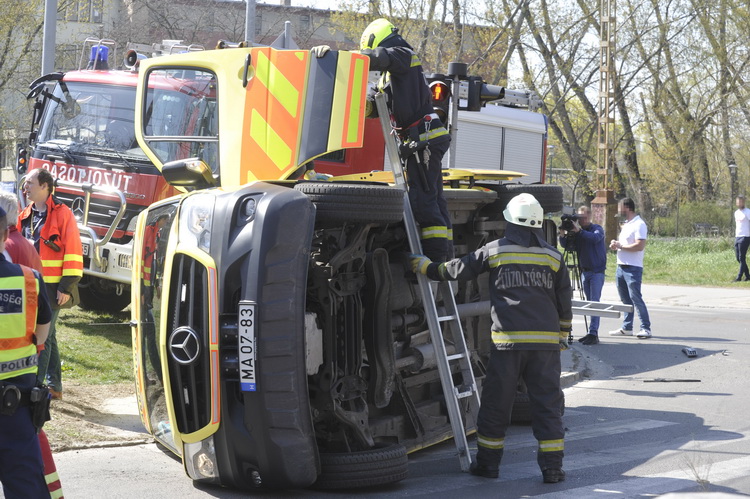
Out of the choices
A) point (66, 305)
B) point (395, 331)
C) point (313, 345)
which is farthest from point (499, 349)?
point (66, 305)

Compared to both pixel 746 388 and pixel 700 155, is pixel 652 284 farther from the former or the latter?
pixel 700 155

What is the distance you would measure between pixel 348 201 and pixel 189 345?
1175mm

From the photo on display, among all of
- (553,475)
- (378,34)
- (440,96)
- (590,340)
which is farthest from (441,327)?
(590,340)

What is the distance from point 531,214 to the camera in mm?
5898

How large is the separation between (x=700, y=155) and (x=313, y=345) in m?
35.9

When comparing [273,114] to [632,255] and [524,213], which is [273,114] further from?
[632,255]

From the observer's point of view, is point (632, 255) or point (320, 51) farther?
point (632, 255)

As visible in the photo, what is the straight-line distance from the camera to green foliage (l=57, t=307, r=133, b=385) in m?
8.55

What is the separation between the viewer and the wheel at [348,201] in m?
5.19

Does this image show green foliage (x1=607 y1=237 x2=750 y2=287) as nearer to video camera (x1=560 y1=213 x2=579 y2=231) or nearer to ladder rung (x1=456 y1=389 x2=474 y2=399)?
video camera (x1=560 y1=213 x2=579 y2=231)

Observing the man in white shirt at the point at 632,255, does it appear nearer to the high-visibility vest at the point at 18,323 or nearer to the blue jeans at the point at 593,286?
the blue jeans at the point at 593,286

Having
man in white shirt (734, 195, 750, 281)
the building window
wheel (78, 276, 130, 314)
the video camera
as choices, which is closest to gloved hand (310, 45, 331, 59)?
the video camera

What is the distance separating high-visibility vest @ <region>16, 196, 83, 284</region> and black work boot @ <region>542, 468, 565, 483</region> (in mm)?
3777

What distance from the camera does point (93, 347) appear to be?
9719mm
